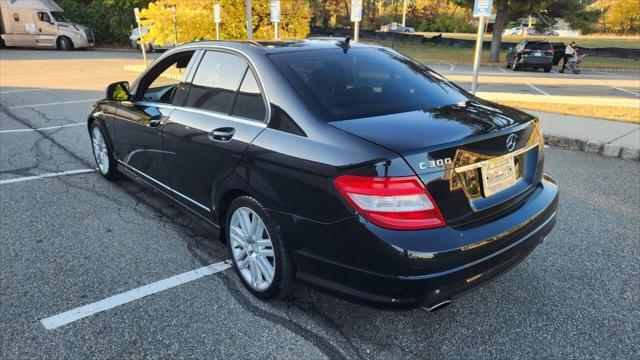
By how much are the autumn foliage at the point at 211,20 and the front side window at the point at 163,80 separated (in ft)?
38.5

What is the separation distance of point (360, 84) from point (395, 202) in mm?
1112

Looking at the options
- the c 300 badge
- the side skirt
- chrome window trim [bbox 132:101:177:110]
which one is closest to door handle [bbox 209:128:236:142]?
the side skirt

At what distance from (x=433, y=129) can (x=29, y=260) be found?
319 centimetres

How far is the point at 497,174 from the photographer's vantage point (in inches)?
97.7

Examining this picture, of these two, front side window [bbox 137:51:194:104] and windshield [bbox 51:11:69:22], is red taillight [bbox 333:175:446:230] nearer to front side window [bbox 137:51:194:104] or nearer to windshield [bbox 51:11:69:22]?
front side window [bbox 137:51:194:104]

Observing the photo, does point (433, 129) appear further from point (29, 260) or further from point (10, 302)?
point (29, 260)

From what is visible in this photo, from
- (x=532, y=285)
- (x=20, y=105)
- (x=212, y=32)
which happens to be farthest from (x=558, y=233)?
(x=212, y=32)

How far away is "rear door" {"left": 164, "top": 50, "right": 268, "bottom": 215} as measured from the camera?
115 inches

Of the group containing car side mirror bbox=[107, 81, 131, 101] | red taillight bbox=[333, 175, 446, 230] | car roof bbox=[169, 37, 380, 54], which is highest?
car roof bbox=[169, 37, 380, 54]

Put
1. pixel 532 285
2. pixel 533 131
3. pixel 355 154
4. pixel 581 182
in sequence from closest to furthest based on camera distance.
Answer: pixel 355 154, pixel 533 131, pixel 532 285, pixel 581 182

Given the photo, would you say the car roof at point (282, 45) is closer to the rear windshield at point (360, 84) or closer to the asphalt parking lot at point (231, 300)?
the rear windshield at point (360, 84)

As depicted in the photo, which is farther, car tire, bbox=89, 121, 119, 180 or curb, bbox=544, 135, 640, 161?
curb, bbox=544, 135, 640, 161

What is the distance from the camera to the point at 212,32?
16078 mm

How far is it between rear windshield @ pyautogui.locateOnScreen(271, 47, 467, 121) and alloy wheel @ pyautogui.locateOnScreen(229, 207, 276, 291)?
847mm
